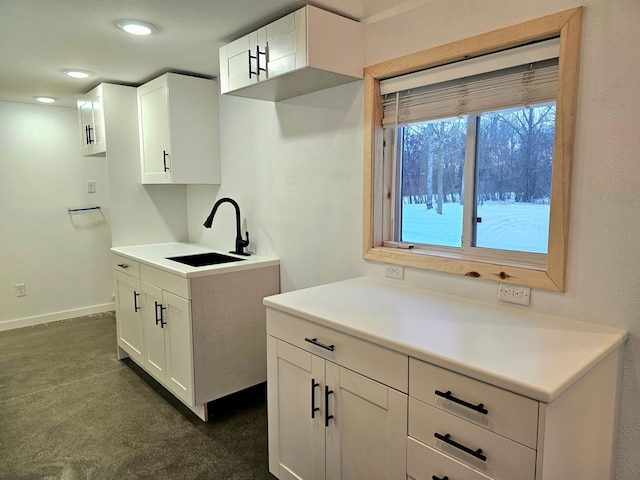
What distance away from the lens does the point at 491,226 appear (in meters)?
1.90

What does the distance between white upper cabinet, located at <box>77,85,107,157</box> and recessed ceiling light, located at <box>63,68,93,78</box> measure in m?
0.18

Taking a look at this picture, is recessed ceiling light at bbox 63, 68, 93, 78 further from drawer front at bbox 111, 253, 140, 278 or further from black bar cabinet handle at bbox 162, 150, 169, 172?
drawer front at bbox 111, 253, 140, 278

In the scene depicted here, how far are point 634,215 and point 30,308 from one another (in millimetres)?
4983

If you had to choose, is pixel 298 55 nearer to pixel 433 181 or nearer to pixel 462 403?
pixel 433 181

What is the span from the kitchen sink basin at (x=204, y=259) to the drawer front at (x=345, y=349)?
3.64ft

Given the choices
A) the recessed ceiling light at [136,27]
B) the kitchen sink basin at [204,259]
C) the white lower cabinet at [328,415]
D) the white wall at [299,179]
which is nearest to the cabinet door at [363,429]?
the white lower cabinet at [328,415]

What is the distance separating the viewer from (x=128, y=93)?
3.43m

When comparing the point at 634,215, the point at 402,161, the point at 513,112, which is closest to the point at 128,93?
the point at 402,161

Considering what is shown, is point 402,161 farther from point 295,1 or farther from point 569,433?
point 569,433

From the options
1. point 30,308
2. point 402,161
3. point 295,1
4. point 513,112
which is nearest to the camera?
point 513,112

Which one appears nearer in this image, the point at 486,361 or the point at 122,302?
the point at 486,361

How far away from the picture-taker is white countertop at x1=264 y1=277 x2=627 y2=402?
1.15 m

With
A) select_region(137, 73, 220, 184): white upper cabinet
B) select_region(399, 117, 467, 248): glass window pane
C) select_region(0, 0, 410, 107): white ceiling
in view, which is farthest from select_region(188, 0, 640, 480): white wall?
select_region(0, 0, 410, 107): white ceiling

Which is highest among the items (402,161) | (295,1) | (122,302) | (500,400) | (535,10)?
(295,1)
